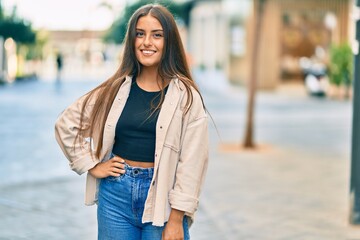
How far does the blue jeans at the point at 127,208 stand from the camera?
3.07 m

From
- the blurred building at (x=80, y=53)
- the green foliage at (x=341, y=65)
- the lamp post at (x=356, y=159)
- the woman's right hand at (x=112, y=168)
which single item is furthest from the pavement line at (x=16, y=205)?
the blurred building at (x=80, y=53)

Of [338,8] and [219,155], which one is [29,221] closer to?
[219,155]

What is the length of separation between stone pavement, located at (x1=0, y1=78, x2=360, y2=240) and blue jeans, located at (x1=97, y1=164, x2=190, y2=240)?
9.64ft

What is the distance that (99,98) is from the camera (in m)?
3.23

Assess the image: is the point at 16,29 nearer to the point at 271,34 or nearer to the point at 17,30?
the point at 17,30

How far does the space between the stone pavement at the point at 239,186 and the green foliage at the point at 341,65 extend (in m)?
6.57

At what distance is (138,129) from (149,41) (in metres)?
0.37

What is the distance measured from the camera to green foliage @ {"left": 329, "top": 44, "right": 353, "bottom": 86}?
72.3 ft

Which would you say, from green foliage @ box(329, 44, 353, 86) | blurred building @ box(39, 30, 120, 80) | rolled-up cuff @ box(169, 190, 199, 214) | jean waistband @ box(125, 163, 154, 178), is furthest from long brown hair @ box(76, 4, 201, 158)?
blurred building @ box(39, 30, 120, 80)

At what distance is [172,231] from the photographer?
305cm

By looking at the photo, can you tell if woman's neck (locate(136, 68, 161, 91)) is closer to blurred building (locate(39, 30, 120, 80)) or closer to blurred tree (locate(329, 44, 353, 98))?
blurred tree (locate(329, 44, 353, 98))

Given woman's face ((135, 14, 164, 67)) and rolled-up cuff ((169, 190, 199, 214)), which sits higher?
woman's face ((135, 14, 164, 67))

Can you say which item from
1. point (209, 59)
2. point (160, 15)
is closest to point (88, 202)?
point (160, 15)

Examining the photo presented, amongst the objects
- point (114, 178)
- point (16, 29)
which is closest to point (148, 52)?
point (114, 178)
